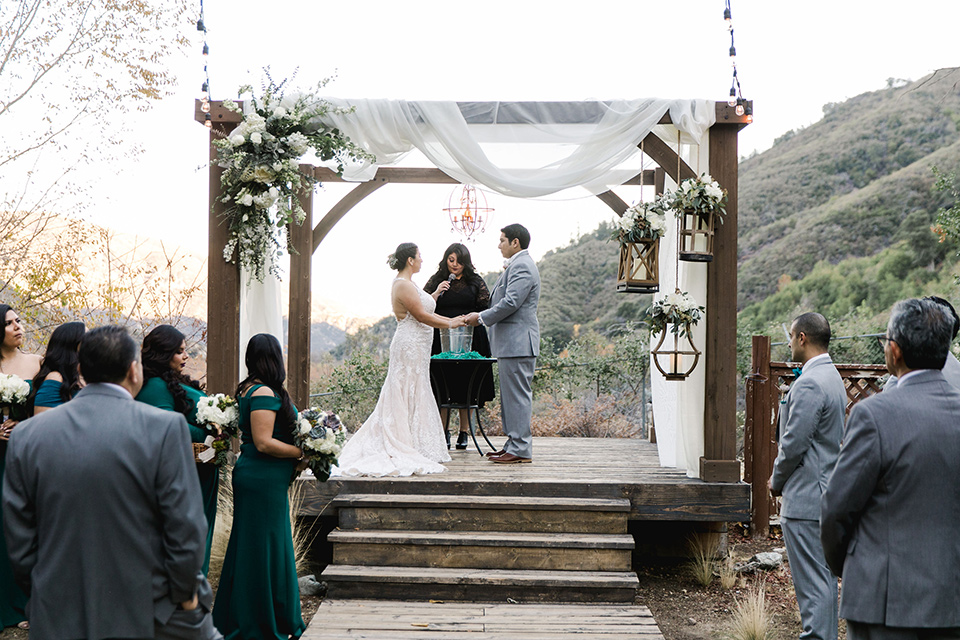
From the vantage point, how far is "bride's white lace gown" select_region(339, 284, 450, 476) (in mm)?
6414

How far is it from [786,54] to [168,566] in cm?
3145

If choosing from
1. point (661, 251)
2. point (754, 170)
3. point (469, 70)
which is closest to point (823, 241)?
point (754, 170)

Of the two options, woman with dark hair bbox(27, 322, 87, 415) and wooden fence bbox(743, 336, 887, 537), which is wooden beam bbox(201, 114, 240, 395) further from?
wooden fence bbox(743, 336, 887, 537)

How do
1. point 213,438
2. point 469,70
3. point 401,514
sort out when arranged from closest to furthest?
point 213,438
point 401,514
point 469,70

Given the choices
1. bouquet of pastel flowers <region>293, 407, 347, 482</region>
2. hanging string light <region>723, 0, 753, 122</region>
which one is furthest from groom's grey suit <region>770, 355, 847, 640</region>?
hanging string light <region>723, 0, 753, 122</region>

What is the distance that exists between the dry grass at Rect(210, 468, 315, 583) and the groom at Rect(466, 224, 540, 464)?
70.6 inches

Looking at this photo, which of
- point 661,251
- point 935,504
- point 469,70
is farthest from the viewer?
point 469,70

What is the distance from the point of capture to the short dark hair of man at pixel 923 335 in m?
2.55

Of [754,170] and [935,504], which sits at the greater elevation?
[754,170]

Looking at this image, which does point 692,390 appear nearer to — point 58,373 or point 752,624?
point 752,624

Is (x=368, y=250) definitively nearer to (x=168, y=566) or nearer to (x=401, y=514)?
(x=401, y=514)

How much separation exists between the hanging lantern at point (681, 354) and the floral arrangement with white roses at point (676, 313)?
49 mm

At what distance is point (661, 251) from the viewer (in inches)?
277

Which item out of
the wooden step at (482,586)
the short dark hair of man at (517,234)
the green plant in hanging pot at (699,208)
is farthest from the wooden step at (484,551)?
the short dark hair of man at (517,234)
